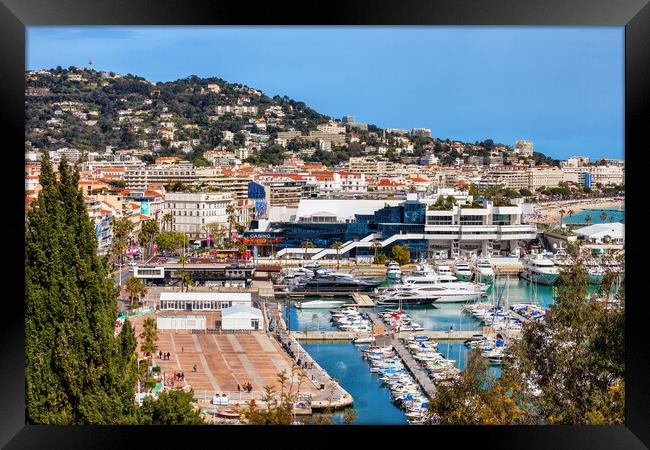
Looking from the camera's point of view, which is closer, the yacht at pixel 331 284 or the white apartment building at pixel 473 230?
the yacht at pixel 331 284

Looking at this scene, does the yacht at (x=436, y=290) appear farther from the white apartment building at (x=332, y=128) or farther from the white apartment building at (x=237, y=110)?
the white apartment building at (x=332, y=128)

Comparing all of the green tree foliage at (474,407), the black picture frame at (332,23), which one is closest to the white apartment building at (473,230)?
the green tree foliage at (474,407)

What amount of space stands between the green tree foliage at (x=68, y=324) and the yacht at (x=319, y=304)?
10476mm

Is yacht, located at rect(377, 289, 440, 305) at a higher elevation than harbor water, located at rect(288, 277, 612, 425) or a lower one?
higher

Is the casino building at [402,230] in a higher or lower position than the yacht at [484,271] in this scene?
higher

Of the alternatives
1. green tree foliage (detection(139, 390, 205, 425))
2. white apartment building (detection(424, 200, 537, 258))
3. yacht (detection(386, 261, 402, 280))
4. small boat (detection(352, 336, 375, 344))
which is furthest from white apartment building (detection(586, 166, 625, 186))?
green tree foliage (detection(139, 390, 205, 425))

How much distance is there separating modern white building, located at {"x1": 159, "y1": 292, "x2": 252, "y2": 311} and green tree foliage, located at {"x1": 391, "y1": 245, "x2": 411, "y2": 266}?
5.60 metres

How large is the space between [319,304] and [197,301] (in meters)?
2.19

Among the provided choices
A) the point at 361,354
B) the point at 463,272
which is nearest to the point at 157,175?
the point at 463,272

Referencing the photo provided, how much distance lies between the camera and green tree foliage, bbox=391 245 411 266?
17.5 m

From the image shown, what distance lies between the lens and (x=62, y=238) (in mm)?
2998

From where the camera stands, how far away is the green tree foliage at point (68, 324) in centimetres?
276

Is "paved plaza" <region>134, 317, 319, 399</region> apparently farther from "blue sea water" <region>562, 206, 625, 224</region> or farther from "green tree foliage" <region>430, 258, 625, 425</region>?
"blue sea water" <region>562, 206, 625, 224</region>

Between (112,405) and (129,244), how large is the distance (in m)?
13.9
